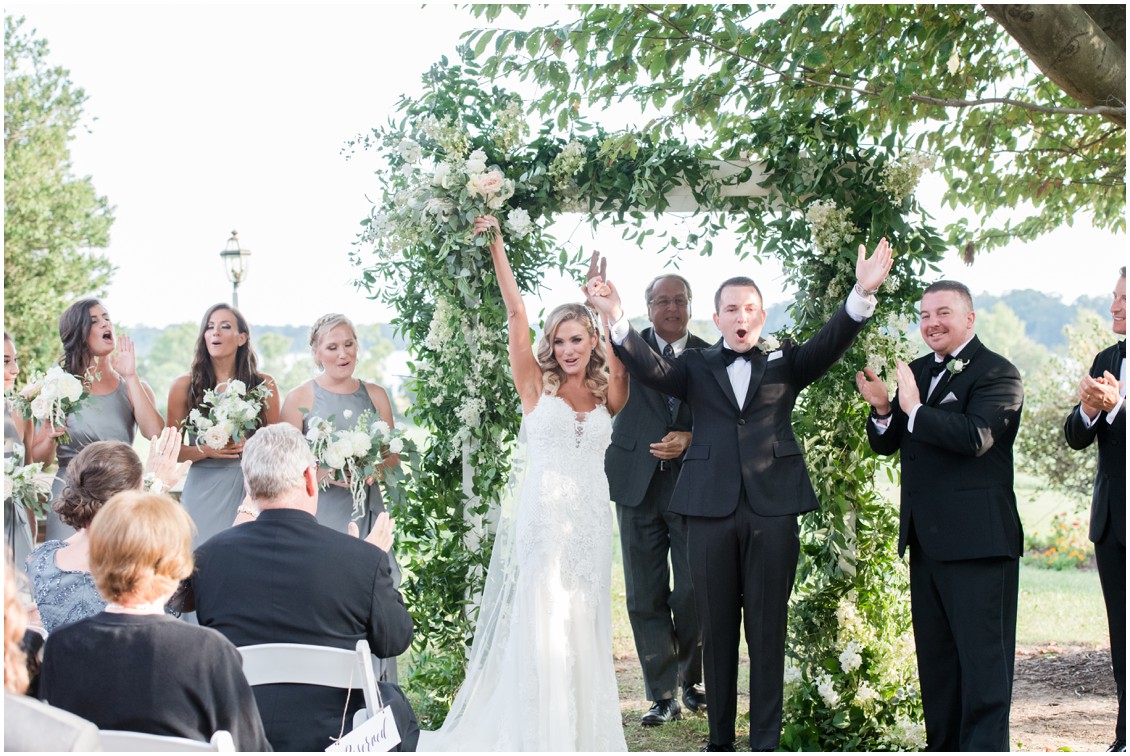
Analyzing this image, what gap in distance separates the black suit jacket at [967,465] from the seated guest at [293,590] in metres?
2.31

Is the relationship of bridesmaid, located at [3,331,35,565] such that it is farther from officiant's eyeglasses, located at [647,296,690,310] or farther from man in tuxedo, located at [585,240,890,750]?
officiant's eyeglasses, located at [647,296,690,310]

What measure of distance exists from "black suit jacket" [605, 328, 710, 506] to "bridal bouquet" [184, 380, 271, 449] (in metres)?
1.77

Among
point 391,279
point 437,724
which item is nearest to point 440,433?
point 391,279

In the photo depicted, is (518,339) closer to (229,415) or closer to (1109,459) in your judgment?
(229,415)

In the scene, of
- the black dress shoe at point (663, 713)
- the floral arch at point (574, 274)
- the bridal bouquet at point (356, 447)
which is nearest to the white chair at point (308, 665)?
the bridal bouquet at point (356, 447)

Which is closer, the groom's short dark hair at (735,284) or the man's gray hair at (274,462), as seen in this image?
the man's gray hair at (274,462)

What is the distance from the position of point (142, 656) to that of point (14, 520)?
2884 millimetres

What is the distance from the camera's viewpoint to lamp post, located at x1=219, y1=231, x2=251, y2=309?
1202 centimetres

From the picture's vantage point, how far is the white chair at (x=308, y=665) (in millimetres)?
2834

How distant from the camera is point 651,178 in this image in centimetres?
491

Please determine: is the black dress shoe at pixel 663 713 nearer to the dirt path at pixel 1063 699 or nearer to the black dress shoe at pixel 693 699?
the black dress shoe at pixel 693 699

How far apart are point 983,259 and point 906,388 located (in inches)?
143

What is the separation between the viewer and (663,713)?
17.5 ft

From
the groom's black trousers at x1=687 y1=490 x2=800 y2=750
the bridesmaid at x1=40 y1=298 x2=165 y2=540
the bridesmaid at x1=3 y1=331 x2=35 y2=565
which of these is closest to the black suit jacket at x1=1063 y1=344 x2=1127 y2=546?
the groom's black trousers at x1=687 y1=490 x2=800 y2=750
